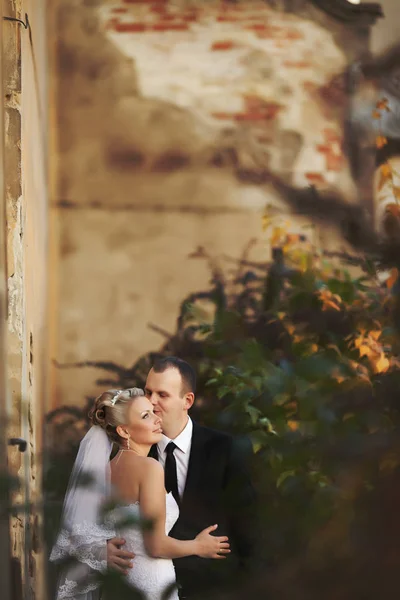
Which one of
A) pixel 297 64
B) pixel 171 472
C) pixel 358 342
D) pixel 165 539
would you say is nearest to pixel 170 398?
pixel 171 472

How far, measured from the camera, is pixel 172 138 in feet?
18.9

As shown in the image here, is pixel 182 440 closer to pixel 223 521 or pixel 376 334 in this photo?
pixel 223 521

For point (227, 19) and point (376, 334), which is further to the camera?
point (227, 19)

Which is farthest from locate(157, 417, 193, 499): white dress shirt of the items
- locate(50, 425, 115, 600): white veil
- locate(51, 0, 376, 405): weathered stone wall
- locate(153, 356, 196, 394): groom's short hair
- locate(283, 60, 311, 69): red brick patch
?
locate(283, 60, 311, 69): red brick patch

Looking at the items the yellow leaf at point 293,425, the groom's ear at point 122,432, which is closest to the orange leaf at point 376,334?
the yellow leaf at point 293,425

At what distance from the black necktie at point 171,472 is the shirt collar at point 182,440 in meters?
0.02

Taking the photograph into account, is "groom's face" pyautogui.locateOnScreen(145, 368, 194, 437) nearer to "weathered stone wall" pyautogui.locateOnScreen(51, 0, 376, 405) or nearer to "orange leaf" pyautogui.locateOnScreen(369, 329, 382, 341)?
"weathered stone wall" pyautogui.locateOnScreen(51, 0, 376, 405)

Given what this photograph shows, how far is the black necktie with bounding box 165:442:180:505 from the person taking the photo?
3479 mm

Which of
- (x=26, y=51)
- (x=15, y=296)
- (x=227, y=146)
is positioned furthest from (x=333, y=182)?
(x=15, y=296)

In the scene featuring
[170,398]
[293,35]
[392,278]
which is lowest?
[170,398]

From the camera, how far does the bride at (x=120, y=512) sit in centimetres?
100

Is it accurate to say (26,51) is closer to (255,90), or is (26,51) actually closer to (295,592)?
(255,90)

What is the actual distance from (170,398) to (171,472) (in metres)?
0.30

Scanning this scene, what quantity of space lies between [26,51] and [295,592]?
11.5 ft
